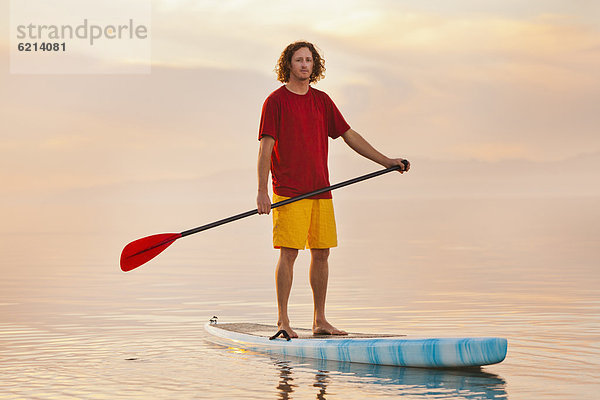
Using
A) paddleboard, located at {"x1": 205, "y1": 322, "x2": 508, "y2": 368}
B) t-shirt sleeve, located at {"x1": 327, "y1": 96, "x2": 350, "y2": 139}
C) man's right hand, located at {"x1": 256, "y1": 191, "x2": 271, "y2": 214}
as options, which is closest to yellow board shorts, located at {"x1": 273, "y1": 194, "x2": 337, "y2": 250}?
man's right hand, located at {"x1": 256, "y1": 191, "x2": 271, "y2": 214}

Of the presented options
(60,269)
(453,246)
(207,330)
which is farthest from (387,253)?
(207,330)

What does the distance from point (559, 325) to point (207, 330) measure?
3236 millimetres

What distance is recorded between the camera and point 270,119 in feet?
24.8

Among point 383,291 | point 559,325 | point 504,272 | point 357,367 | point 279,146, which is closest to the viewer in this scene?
point 357,367

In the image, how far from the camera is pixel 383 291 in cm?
1299

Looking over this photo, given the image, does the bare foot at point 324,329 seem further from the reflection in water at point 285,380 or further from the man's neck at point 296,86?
the man's neck at point 296,86

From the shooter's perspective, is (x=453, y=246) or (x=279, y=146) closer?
(x=279, y=146)

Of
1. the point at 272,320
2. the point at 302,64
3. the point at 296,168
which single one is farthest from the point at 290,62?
the point at 272,320

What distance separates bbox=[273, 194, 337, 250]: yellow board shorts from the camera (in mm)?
7469

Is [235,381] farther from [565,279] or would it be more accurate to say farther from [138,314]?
[565,279]

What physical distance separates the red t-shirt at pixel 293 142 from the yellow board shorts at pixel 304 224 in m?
0.09

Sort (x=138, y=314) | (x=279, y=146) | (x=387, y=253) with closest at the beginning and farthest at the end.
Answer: (x=279, y=146) → (x=138, y=314) → (x=387, y=253)

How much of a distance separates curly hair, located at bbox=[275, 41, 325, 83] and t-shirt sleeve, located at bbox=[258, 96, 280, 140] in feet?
0.85

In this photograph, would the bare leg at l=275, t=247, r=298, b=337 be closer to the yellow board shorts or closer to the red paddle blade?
the yellow board shorts
